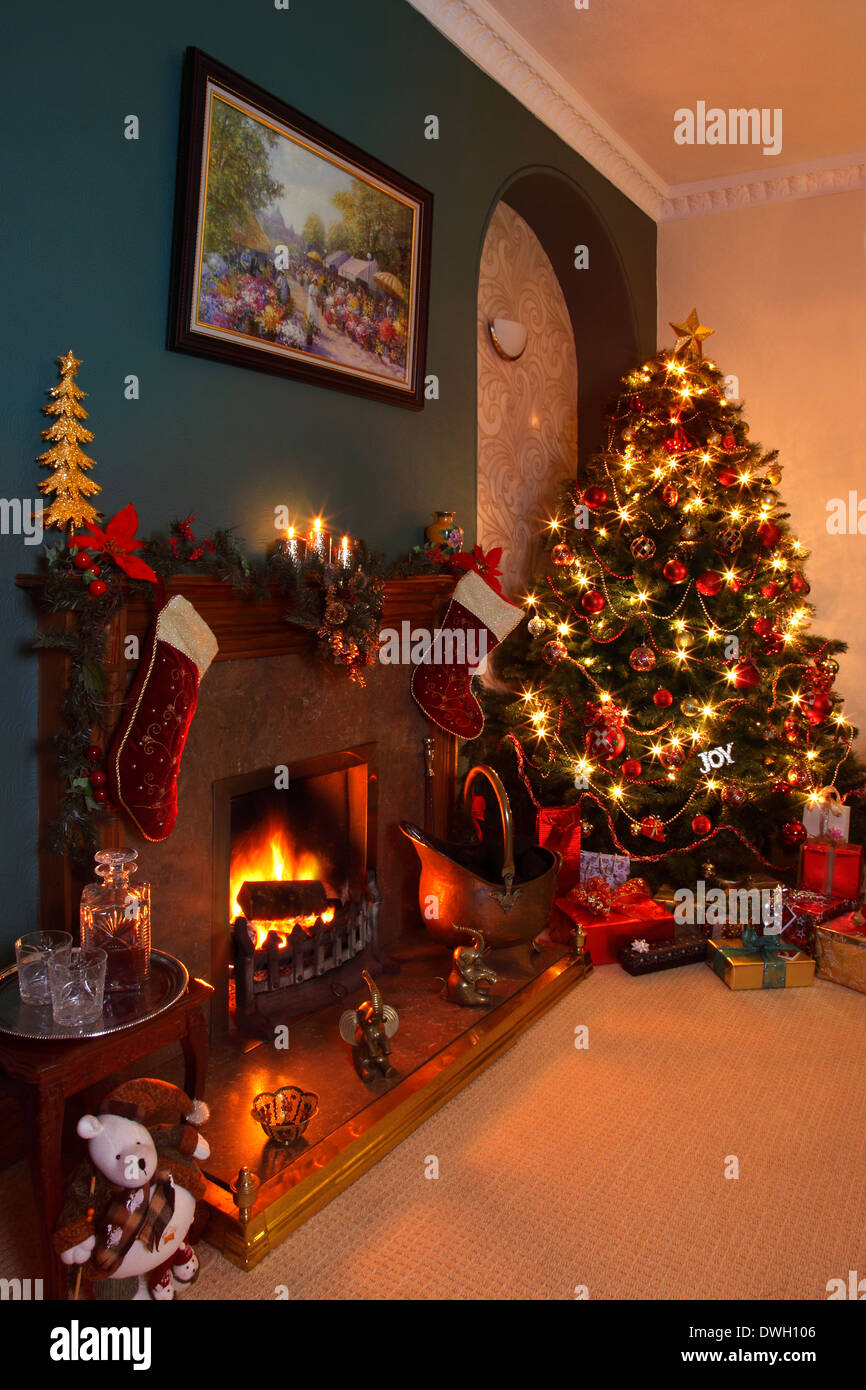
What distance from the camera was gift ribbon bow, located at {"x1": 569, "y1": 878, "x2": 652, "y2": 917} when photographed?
354 cm

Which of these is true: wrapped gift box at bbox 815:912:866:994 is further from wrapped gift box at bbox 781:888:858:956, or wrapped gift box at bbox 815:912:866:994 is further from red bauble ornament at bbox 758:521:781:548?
red bauble ornament at bbox 758:521:781:548

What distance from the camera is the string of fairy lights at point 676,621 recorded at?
146 inches

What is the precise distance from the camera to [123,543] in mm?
2092

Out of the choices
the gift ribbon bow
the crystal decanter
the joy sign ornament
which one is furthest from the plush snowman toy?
the joy sign ornament

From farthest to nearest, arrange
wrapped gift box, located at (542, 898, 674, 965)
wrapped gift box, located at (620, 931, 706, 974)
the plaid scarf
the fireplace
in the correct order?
1. wrapped gift box, located at (542, 898, 674, 965)
2. wrapped gift box, located at (620, 931, 706, 974)
3. the fireplace
4. the plaid scarf

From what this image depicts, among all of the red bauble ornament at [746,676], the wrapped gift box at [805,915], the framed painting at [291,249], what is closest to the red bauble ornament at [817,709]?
the red bauble ornament at [746,676]

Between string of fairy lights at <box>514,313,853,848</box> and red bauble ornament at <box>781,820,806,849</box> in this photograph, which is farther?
red bauble ornament at <box>781,820,806,849</box>

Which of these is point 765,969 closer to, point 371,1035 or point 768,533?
point 371,1035

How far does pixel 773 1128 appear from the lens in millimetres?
2402

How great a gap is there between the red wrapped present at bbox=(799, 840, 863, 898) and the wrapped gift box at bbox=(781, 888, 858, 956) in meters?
0.12

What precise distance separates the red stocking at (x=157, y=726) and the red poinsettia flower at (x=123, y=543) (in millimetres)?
120

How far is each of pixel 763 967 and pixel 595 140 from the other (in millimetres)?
3854
